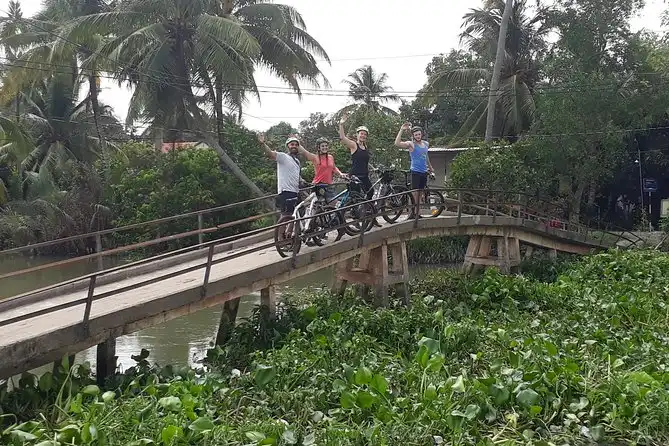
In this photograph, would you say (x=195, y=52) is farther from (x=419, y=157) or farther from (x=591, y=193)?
(x=591, y=193)

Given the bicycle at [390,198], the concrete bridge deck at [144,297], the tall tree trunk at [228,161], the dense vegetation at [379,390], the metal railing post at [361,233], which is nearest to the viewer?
the dense vegetation at [379,390]

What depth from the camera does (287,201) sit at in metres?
9.43

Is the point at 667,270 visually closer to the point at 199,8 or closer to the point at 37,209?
the point at 199,8

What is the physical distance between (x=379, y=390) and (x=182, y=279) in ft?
11.3

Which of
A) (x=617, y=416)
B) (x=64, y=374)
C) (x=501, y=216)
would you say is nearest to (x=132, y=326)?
(x=64, y=374)

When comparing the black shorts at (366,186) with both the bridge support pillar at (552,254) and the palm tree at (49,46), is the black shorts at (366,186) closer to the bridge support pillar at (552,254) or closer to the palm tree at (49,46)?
the bridge support pillar at (552,254)

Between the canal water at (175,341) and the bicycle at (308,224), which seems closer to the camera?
the bicycle at (308,224)

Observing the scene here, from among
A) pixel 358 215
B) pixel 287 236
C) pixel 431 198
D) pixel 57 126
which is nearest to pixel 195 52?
pixel 57 126

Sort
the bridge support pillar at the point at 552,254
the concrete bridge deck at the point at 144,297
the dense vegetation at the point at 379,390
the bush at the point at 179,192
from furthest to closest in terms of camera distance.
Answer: the bush at the point at 179,192
the bridge support pillar at the point at 552,254
the concrete bridge deck at the point at 144,297
the dense vegetation at the point at 379,390

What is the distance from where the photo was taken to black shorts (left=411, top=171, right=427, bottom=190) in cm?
1148

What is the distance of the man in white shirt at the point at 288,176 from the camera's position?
9211 millimetres

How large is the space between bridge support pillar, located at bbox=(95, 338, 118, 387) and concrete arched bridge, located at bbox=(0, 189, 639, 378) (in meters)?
0.01

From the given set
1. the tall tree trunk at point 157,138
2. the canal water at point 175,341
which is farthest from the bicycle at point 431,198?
the tall tree trunk at point 157,138

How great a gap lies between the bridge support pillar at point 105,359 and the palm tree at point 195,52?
13966 mm
